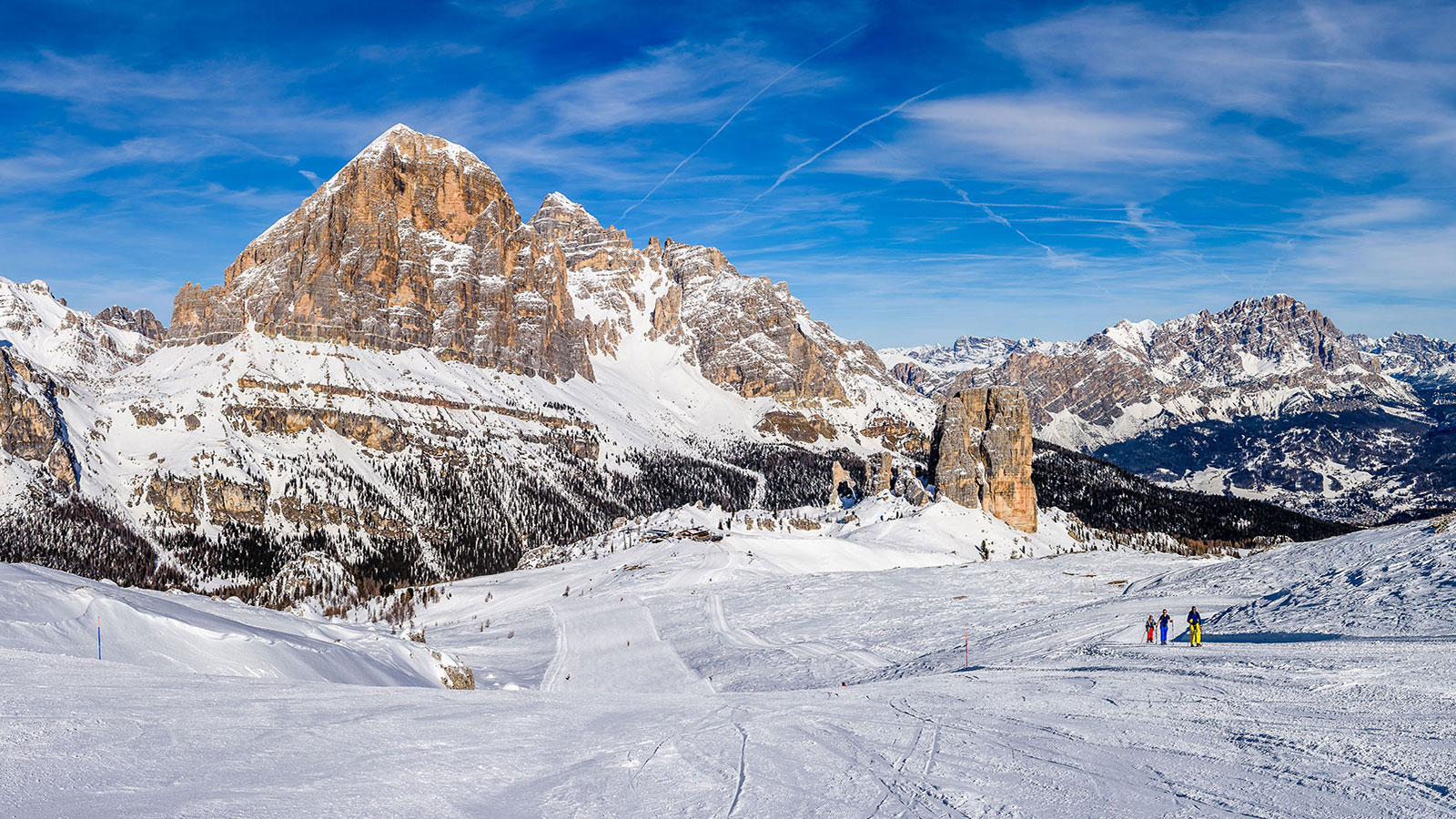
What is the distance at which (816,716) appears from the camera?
23.7m

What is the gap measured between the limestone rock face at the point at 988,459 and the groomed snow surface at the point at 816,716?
8926 centimetres

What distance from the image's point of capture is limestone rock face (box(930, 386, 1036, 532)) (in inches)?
5354

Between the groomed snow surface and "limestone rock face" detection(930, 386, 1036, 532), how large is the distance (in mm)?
89262

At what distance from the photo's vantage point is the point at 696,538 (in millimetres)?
102062

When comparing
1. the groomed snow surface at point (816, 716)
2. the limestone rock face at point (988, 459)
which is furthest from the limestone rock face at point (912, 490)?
the groomed snow surface at point (816, 716)

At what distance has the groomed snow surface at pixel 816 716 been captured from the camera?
14.6 metres

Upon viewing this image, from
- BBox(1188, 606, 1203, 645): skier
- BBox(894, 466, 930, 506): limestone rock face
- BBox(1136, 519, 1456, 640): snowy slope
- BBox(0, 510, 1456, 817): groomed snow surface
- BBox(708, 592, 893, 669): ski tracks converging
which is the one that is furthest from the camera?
BBox(894, 466, 930, 506): limestone rock face

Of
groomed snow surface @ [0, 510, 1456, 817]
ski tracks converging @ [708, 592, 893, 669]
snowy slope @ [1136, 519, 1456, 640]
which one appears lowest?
ski tracks converging @ [708, 592, 893, 669]

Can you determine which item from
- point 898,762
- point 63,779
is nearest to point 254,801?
point 63,779

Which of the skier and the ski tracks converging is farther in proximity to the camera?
the ski tracks converging

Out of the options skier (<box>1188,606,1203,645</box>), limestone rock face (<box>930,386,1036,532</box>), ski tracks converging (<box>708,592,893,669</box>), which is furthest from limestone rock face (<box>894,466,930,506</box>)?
skier (<box>1188,606,1203,645</box>)

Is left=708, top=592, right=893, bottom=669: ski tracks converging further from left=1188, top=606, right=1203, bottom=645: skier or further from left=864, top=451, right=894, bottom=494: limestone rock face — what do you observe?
left=864, top=451, right=894, bottom=494: limestone rock face

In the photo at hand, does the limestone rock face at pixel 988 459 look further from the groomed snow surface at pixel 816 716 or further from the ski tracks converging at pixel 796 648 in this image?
the groomed snow surface at pixel 816 716

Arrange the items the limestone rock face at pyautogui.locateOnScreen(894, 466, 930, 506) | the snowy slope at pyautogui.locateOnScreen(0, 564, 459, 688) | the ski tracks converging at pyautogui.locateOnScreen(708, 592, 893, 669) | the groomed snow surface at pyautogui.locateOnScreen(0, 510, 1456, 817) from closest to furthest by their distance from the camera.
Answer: the groomed snow surface at pyautogui.locateOnScreen(0, 510, 1456, 817) → the snowy slope at pyautogui.locateOnScreen(0, 564, 459, 688) → the ski tracks converging at pyautogui.locateOnScreen(708, 592, 893, 669) → the limestone rock face at pyautogui.locateOnScreen(894, 466, 930, 506)
